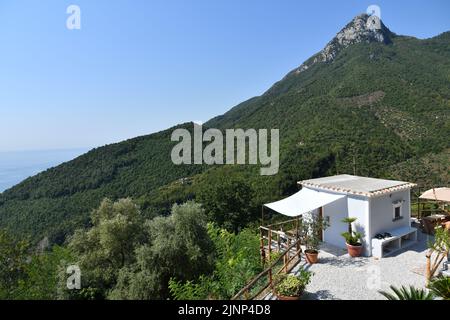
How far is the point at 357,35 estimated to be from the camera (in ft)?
282

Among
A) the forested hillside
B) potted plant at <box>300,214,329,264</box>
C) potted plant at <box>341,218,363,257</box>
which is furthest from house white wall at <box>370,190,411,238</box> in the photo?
the forested hillside

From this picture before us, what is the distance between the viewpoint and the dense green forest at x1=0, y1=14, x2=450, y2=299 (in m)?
11.3

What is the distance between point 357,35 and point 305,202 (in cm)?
8834

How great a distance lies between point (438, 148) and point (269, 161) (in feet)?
79.7

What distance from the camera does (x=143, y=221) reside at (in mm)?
13516

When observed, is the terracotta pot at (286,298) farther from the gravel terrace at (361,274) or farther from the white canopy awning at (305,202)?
the white canopy awning at (305,202)

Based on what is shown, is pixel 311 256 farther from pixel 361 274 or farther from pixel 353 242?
pixel 353 242

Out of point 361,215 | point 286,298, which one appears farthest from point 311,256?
point 286,298

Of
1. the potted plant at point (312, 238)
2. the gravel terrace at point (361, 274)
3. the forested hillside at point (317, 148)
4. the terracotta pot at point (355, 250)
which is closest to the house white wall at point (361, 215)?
the terracotta pot at point (355, 250)

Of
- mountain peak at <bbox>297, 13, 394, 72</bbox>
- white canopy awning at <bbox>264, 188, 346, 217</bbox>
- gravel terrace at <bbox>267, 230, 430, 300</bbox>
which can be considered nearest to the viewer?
gravel terrace at <bbox>267, 230, 430, 300</bbox>

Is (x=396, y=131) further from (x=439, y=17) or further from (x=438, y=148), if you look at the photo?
(x=439, y=17)

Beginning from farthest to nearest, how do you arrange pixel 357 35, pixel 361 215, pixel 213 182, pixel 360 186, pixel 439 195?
pixel 357 35, pixel 213 182, pixel 439 195, pixel 360 186, pixel 361 215

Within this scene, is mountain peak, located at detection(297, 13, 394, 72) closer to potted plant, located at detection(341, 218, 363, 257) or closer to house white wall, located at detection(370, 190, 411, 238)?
house white wall, located at detection(370, 190, 411, 238)
